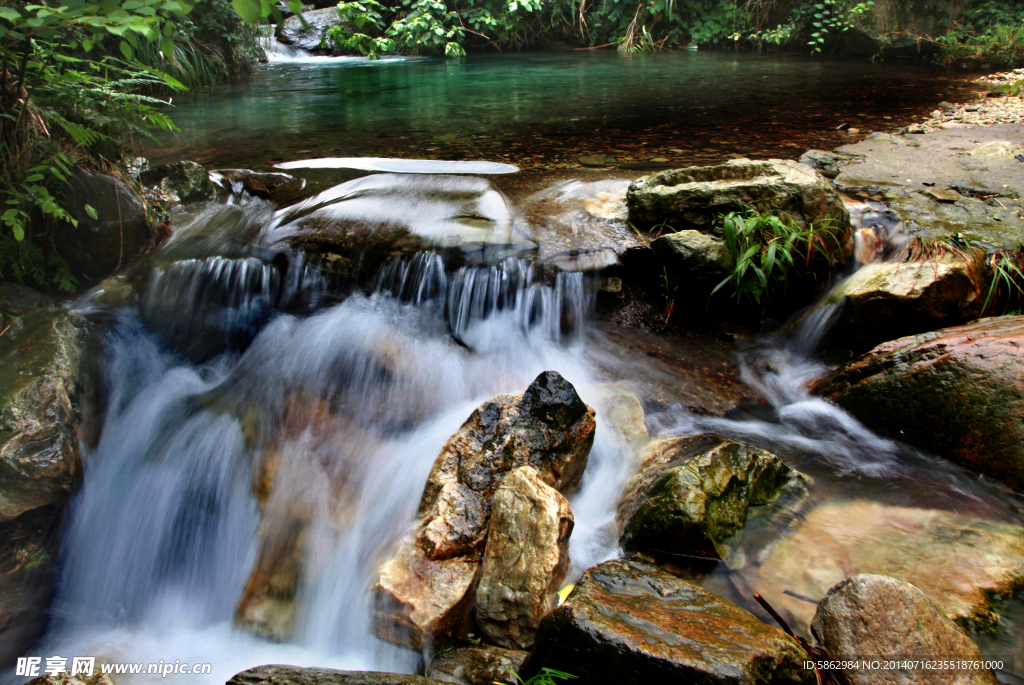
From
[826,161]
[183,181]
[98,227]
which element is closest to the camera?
[98,227]

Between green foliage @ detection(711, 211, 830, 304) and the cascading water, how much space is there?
0.38 metres

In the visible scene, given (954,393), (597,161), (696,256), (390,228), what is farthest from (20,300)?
(954,393)

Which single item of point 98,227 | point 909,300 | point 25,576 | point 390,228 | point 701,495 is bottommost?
point 25,576

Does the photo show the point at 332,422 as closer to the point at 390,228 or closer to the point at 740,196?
the point at 390,228

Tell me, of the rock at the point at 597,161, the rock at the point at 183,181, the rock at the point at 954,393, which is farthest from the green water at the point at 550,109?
the rock at the point at 954,393

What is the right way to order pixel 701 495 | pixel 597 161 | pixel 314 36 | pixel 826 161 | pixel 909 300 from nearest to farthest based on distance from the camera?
1. pixel 701 495
2. pixel 909 300
3. pixel 826 161
4. pixel 597 161
5. pixel 314 36

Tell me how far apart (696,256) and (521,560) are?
7.59ft

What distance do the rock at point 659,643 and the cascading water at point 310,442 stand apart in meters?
0.46

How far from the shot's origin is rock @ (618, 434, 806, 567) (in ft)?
7.29

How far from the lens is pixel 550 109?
24.1 feet

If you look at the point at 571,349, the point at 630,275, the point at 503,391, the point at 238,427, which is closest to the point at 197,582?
the point at 238,427

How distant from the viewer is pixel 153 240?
3.96m

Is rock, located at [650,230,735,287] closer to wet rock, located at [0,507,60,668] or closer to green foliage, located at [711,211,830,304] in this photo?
green foliage, located at [711,211,830,304]

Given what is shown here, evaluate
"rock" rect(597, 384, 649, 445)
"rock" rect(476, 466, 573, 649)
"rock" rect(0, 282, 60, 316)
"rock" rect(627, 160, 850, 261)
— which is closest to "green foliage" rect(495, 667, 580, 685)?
"rock" rect(476, 466, 573, 649)
